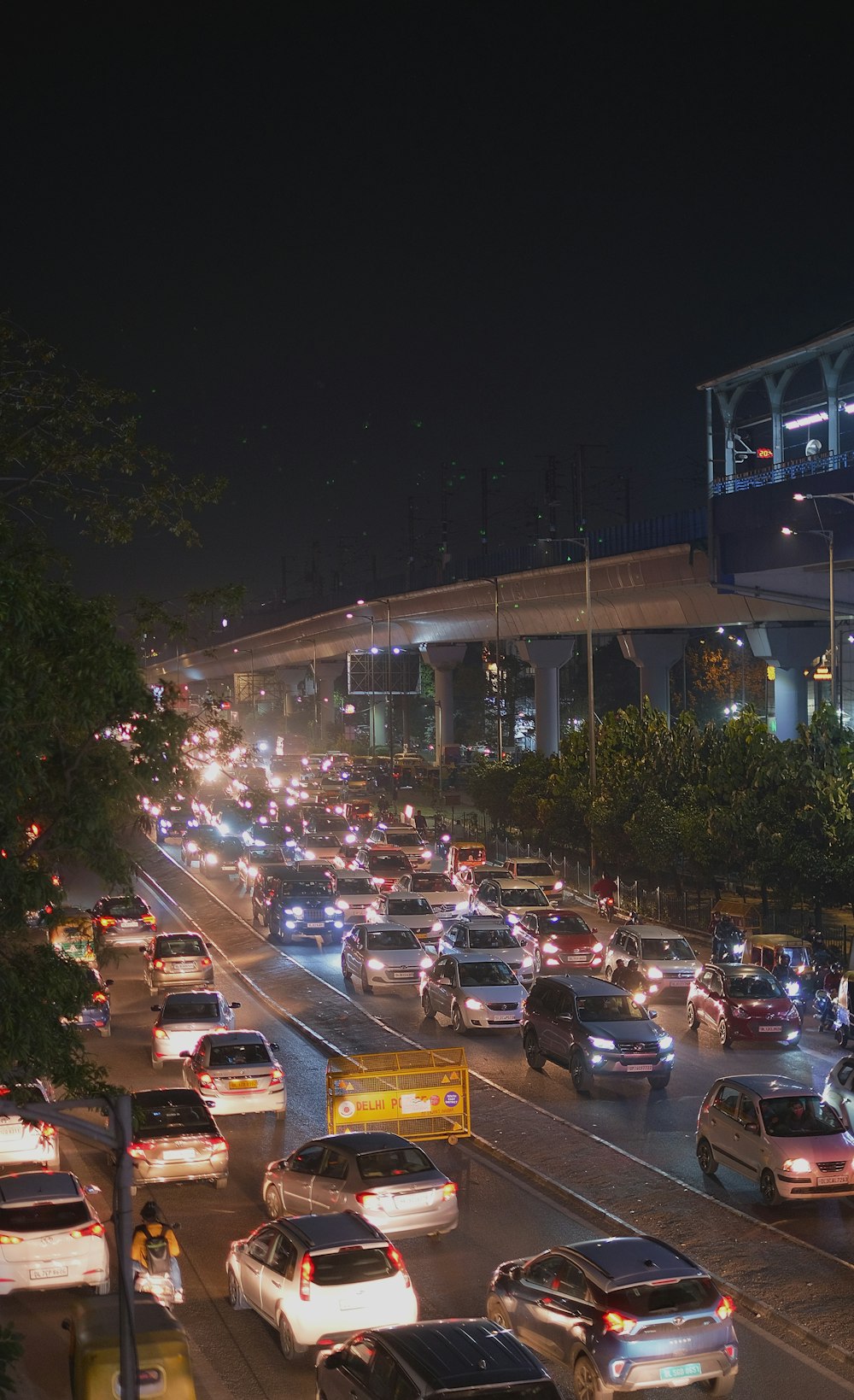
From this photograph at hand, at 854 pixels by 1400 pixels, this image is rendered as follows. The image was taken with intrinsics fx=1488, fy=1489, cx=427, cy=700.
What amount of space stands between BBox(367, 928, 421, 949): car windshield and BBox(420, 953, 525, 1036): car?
11.9 feet

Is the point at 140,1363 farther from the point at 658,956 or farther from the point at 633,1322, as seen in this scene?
the point at 658,956

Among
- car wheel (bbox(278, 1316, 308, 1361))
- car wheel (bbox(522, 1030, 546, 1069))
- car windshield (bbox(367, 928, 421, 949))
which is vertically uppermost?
car windshield (bbox(367, 928, 421, 949))

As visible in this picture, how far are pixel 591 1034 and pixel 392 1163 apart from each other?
24.9 ft

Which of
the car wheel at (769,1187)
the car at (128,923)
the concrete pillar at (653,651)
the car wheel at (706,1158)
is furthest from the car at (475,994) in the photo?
the concrete pillar at (653,651)

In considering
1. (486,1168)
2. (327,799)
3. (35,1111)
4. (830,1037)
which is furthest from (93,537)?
(327,799)

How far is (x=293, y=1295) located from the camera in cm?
1210

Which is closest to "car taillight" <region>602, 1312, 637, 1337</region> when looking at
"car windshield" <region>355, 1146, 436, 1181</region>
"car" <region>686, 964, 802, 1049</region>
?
"car windshield" <region>355, 1146, 436, 1181</region>

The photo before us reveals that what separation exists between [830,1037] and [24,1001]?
64.5 ft

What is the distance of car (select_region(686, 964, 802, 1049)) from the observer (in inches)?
1011

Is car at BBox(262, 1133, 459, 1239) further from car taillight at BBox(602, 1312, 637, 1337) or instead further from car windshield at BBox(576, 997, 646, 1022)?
car windshield at BBox(576, 997, 646, 1022)

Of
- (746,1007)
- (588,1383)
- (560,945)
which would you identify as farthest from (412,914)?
(588,1383)

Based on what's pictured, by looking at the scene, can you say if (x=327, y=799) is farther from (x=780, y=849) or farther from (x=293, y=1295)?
(x=293, y=1295)

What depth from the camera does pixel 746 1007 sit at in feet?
84.6

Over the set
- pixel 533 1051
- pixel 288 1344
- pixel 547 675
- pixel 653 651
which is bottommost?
pixel 533 1051
